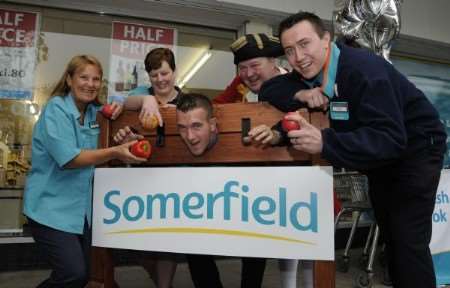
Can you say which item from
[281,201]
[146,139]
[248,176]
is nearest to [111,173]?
[146,139]

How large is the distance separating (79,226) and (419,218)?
1.41 meters

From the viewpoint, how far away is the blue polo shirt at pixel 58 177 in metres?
1.89

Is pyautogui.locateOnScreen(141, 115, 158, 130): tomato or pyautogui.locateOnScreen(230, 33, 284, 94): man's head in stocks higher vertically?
pyautogui.locateOnScreen(230, 33, 284, 94): man's head in stocks

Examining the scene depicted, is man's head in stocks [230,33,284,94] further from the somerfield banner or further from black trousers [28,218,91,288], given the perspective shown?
black trousers [28,218,91,288]

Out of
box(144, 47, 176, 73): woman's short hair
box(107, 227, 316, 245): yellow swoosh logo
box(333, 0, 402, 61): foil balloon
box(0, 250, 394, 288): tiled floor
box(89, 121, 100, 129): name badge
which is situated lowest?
box(0, 250, 394, 288): tiled floor

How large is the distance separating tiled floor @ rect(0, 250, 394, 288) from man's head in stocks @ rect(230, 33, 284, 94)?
5.10 feet

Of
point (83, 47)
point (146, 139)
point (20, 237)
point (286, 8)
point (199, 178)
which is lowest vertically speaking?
point (20, 237)

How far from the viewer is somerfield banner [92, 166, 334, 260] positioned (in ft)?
5.24

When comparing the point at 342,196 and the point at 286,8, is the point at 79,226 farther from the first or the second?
the point at 286,8

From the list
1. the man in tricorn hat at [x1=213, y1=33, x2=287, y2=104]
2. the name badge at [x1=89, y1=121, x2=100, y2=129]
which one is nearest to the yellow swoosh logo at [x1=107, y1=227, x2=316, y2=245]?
the name badge at [x1=89, y1=121, x2=100, y2=129]

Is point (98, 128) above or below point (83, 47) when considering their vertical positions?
below

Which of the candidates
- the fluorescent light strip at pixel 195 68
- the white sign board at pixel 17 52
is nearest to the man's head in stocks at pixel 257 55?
the fluorescent light strip at pixel 195 68

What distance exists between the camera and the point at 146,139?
1.93m

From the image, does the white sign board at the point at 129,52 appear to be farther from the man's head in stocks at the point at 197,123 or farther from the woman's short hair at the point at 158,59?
the man's head in stocks at the point at 197,123
